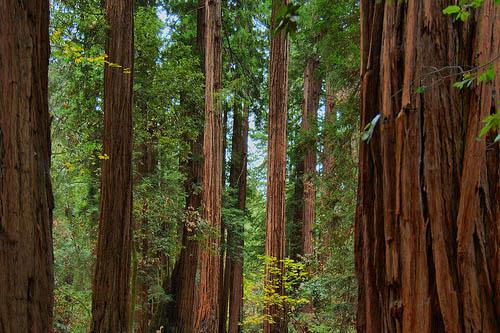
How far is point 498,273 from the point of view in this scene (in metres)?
2.10

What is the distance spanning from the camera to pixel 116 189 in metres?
7.20

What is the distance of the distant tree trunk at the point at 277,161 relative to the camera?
11.1 meters

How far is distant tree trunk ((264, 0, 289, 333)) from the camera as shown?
11.1 metres

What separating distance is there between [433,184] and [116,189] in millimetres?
5676

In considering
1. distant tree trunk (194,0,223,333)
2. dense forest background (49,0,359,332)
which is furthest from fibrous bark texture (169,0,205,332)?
distant tree trunk (194,0,223,333)

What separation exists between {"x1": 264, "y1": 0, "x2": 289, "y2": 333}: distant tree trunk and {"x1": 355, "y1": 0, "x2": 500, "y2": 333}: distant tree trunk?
840 centimetres

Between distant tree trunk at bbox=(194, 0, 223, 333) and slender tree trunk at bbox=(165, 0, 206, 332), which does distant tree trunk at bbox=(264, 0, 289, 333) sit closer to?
distant tree trunk at bbox=(194, 0, 223, 333)

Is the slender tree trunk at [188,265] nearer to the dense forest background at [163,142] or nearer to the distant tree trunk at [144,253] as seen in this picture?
the dense forest background at [163,142]

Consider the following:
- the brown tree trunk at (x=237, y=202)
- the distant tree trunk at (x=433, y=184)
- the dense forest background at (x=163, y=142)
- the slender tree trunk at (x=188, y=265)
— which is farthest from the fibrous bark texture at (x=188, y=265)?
the distant tree trunk at (x=433, y=184)

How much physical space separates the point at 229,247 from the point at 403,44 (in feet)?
51.9

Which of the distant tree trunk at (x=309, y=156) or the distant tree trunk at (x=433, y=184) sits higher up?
the distant tree trunk at (x=309, y=156)

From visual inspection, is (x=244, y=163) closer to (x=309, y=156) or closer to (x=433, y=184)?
(x=309, y=156)

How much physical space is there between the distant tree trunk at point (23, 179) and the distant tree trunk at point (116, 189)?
16.0 feet

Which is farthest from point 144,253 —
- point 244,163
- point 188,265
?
point 244,163
